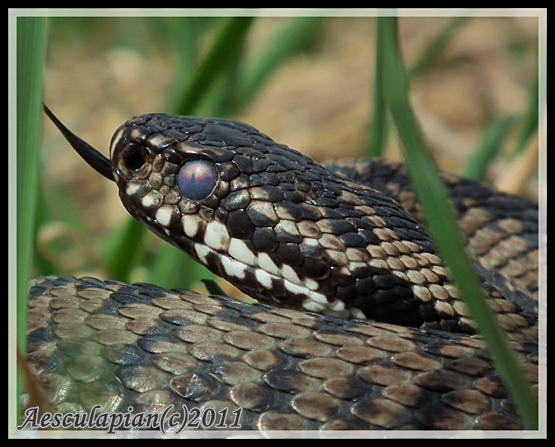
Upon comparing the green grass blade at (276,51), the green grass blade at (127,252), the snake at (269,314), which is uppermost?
the green grass blade at (276,51)

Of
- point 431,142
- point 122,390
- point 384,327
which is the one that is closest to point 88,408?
point 122,390

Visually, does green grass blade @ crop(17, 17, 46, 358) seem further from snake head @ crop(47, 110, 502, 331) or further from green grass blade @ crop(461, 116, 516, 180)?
green grass blade @ crop(461, 116, 516, 180)

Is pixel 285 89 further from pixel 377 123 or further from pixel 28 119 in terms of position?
pixel 28 119

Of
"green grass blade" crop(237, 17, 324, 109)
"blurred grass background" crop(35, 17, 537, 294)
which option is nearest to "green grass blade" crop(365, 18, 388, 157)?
"blurred grass background" crop(35, 17, 537, 294)

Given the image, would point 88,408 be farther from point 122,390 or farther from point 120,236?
point 120,236

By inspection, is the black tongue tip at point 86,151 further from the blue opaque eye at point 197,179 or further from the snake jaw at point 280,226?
the blue opaque eye at point 197,179

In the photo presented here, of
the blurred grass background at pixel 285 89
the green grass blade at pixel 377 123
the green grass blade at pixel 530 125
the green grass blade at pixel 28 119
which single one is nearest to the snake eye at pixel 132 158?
the green grass blade at pixel 28 119
